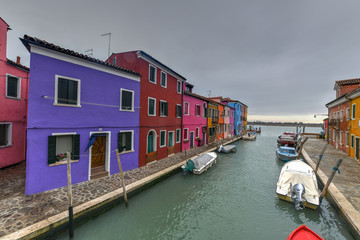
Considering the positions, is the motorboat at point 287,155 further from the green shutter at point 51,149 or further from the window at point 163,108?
the green shutter at point 51,149

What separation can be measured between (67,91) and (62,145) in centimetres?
305

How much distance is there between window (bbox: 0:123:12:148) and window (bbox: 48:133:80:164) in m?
5.96

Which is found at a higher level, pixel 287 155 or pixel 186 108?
pixel 186 108

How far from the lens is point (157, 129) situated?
47.7ft

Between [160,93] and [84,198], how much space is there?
395 inches

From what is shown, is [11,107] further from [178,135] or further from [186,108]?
[186,108]

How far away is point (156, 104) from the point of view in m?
14.3

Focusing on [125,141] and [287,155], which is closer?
[125,141]

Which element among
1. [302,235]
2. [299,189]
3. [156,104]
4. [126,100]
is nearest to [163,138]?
[156,104]

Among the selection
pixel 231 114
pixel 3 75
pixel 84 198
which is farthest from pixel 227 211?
pixel 231 114

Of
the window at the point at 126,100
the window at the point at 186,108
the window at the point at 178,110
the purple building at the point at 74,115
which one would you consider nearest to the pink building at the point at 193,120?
the window at the point at 186,108

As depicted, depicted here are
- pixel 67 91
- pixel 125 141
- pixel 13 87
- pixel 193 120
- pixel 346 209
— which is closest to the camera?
pixel 346 209

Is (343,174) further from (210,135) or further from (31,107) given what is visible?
(31,107)

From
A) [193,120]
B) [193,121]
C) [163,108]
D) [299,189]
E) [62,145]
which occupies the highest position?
[163,108]
